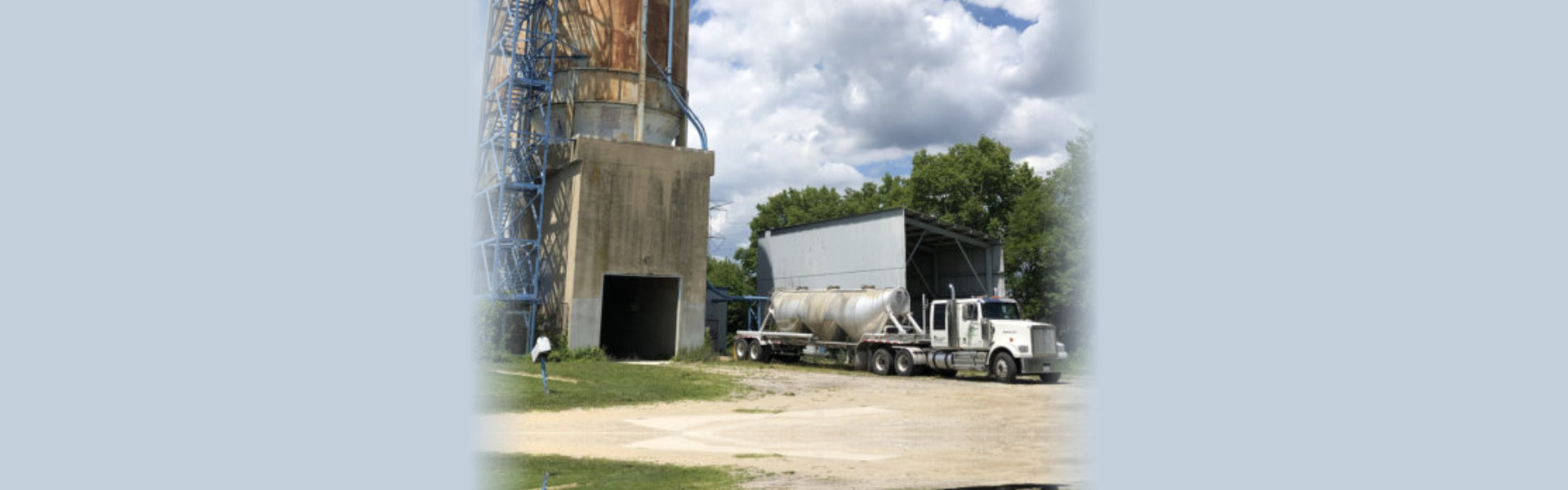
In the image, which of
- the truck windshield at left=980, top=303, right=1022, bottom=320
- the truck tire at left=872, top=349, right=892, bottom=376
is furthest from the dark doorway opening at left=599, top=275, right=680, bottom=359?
the truck windshield at left=980, top=303, right=1022, bottom=320

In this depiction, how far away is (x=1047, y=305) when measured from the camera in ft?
148

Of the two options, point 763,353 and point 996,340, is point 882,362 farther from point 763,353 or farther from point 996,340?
point 763,353

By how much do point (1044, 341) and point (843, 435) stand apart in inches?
534

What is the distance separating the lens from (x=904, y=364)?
29.1 metres

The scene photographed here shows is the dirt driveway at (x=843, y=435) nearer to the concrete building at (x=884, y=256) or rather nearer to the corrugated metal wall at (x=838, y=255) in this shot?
the corrugated metal wall at (x=838, y=255)

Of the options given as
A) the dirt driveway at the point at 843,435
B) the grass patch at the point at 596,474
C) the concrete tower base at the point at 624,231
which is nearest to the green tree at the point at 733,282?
the concrete tower base at the point at 624,231

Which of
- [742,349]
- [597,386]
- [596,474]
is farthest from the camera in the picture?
[742,349]

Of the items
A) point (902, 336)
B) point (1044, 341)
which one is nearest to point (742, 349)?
point (902, 336)

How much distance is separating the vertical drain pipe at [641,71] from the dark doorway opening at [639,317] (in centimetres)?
554

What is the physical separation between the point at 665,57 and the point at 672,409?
2114 centimetres

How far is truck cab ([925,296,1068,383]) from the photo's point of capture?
85.5ft

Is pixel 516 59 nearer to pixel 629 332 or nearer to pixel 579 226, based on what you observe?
pixel 579 226

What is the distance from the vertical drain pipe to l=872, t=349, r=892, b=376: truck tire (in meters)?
12.0

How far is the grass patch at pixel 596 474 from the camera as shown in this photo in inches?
369
